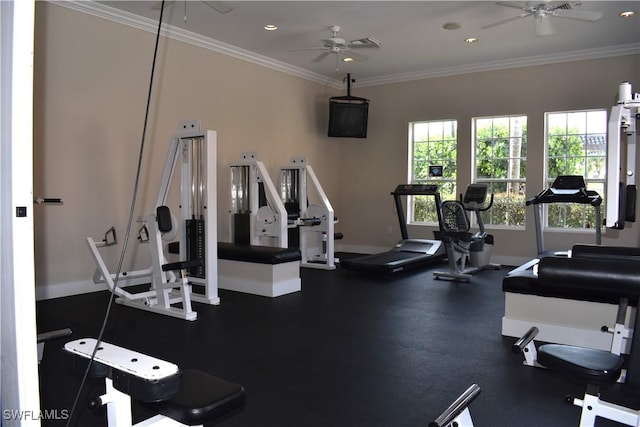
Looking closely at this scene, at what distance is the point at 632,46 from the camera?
20.1 ft

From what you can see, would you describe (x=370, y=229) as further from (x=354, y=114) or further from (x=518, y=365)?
(x=518, y=365)

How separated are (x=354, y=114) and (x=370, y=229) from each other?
6.29 ft

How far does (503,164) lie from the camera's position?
7.17 metres

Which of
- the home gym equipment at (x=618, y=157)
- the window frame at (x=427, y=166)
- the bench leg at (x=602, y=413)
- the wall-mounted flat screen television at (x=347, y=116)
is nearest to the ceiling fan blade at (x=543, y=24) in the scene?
the home gym equipment at (x=618, y=157)

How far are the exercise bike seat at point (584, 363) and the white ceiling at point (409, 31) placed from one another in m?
3.80

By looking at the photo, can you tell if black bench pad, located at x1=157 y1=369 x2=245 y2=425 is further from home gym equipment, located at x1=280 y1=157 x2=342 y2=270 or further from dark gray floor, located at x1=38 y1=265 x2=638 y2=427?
home gym equipment, located at x1=280 y1=157 x2=342 y2=270

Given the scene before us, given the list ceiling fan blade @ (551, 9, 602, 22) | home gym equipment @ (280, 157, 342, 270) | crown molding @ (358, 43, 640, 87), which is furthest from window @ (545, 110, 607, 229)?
home gym equipment @ (280, 157, 342, 270)

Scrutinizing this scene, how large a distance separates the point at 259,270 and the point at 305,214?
2.01 meters

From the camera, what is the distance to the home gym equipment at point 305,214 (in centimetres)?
656

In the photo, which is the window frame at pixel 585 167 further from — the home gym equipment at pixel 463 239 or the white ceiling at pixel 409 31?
the home gym equipment at pixel 463 239

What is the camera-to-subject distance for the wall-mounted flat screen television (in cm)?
779

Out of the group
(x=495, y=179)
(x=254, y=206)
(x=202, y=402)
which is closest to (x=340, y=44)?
(x=254, y=206)

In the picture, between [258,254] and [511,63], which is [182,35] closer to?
[258,254]

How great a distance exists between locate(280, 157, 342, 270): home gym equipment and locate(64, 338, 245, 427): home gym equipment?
4835mm
